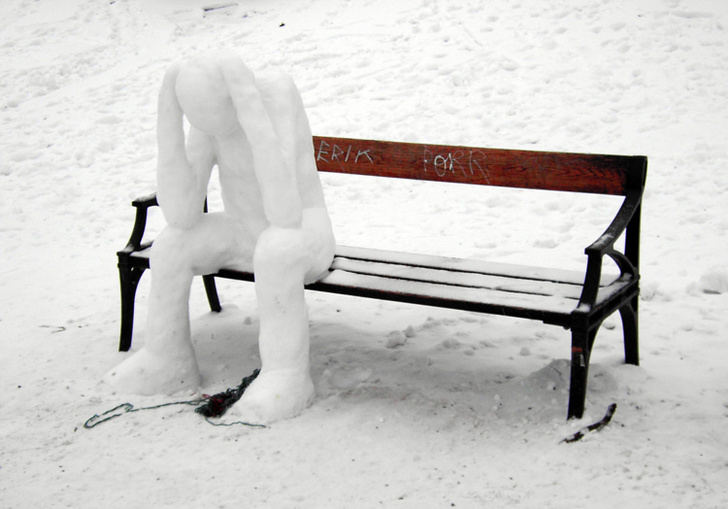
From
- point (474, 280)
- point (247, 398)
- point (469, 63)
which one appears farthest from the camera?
point (469, 63)

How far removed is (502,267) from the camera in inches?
148

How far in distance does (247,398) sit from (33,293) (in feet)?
7.53

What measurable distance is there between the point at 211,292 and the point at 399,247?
1.42 meters

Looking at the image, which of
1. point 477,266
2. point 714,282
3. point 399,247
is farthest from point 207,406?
point 714,282

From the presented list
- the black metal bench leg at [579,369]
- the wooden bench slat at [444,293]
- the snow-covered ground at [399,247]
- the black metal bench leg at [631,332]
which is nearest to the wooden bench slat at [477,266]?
the black metal bench leg at [631,332]

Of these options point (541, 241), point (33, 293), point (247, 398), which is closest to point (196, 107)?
point (247, 398)

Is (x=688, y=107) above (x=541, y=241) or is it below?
above

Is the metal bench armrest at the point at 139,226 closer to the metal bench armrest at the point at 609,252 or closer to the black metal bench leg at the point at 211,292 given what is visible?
the black metal bench leg at the point at 211,292

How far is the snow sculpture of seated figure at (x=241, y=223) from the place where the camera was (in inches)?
132

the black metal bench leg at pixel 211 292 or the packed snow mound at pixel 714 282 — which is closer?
the packed snow mound at pixel 714 282

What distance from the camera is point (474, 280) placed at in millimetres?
3590

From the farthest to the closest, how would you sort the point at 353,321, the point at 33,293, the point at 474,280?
1. the point at 33,293
2. the point at 353,321
3. the point at 474,280

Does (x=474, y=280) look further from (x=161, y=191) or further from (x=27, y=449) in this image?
(x=27, y=449)

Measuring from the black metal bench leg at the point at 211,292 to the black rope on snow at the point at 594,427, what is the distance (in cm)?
224
